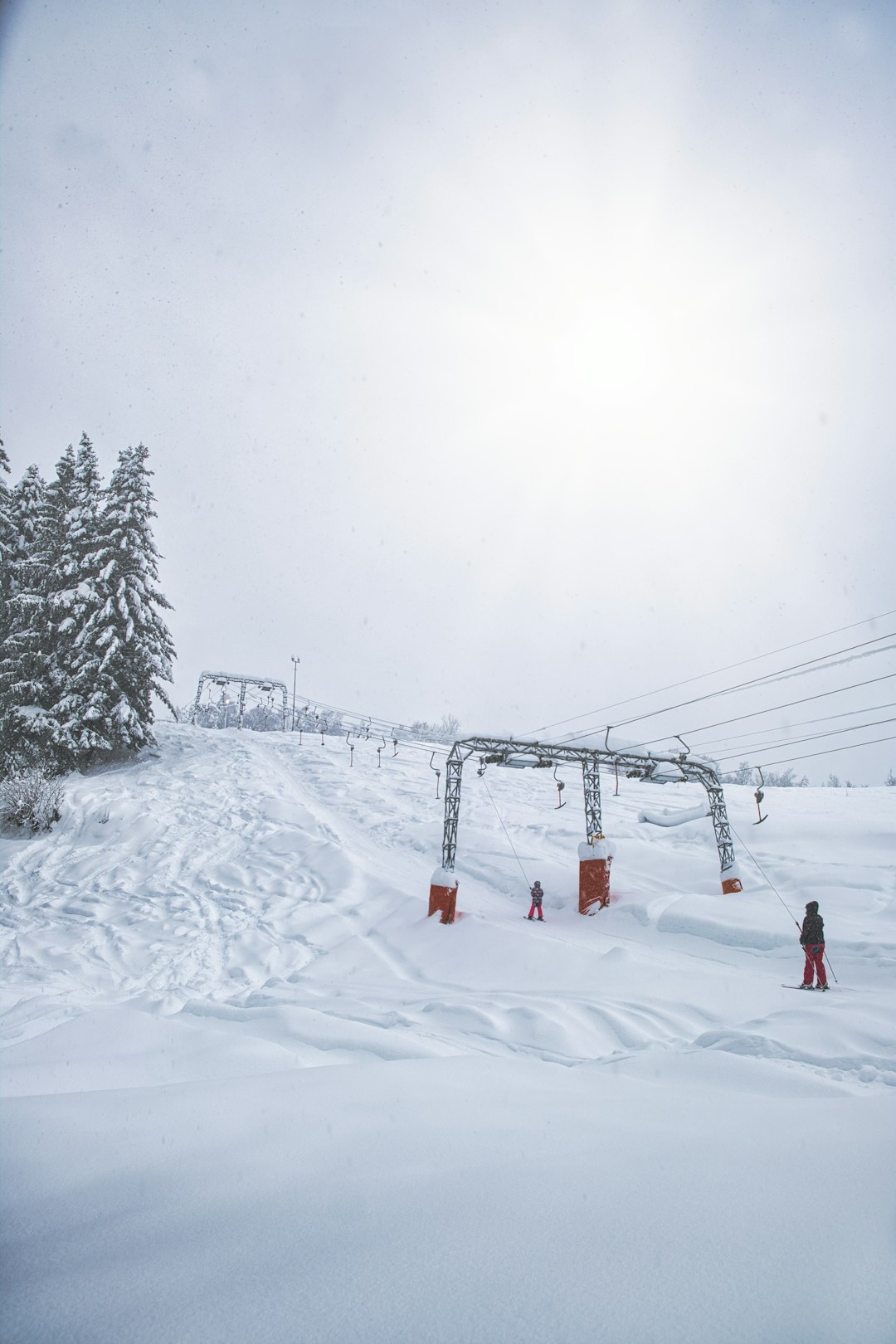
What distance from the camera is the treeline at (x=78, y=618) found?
27.3 meters

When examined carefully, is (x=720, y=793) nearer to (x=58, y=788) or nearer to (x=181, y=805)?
(x=181, y=805)

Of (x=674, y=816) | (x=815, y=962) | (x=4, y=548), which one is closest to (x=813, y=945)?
(x=815, y=962)

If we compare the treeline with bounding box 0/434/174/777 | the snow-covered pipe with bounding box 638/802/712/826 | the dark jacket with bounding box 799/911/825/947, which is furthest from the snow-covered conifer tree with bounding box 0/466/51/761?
the dark jacket with bounding box 799/911/825/947

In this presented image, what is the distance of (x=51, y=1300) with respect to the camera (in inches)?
69.1

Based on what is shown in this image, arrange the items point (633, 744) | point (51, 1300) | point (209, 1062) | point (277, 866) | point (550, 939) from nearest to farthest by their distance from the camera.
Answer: point (51, 1300)
point (209, 1062)
point (550, 939)
point (277, 866)
point (633, 744)

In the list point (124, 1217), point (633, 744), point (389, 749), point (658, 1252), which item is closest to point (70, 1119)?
point (124, 1217)

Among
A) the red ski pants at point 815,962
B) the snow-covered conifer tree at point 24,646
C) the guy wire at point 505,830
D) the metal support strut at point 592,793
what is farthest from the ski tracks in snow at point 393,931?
the snow-covered conifer tree at point 24,646

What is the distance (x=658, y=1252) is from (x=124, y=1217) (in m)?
1.88

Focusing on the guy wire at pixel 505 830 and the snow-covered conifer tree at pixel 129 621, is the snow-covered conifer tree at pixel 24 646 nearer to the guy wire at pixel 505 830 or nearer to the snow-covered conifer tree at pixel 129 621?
the snow-covered conifer tree at pixel 129 621

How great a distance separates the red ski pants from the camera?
10969mm

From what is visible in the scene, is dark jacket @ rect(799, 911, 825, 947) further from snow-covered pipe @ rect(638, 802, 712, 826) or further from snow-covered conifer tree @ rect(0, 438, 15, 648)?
snow-covered conifer tree @ rect(0, 438, 15, 648)

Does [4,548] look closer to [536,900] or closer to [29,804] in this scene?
[29,804]

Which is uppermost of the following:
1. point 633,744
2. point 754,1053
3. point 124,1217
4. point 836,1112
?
point 633,744

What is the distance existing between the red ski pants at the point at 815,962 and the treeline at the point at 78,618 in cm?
2686
